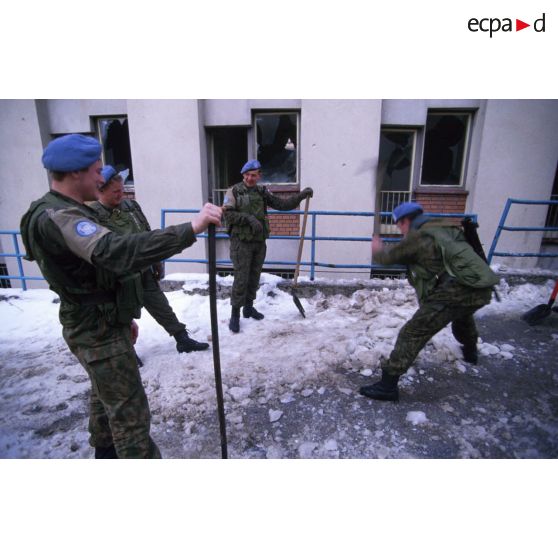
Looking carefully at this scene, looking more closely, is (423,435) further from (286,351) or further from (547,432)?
(286,351)

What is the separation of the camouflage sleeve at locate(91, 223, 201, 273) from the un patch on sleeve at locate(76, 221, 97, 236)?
67mm

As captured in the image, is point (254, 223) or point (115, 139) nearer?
point (254, 223)

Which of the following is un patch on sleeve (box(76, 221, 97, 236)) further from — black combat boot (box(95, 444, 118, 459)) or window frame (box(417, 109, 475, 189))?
window frame (box(417, 109, 475, 189))

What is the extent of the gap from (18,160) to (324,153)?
19.1 feet

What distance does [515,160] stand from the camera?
5645 mm

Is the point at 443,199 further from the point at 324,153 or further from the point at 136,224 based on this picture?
the point at 136,224

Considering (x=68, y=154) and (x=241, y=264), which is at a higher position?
(x=68, y=154)

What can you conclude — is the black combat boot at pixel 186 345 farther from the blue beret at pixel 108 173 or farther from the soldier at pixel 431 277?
the soldier at pixel 431 277

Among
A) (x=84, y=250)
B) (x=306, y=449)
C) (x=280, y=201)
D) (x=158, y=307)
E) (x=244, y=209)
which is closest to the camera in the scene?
(x=84, y=250)

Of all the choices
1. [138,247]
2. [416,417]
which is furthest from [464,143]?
[138,247]

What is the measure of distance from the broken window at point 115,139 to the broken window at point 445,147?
18.7 ft

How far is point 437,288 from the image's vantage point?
2.60 metres

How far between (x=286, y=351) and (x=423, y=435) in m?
1.49

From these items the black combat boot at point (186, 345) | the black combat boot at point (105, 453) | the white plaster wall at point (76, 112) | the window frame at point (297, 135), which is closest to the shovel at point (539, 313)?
the black combat boot at point (186, 345)
